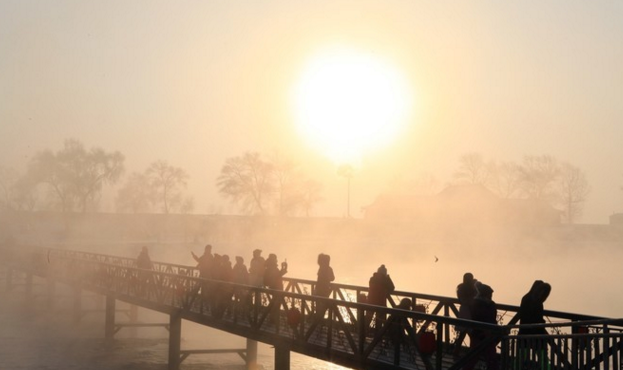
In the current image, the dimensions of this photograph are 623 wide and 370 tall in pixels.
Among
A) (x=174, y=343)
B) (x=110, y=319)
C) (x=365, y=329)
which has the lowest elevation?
(x=110, y=319)

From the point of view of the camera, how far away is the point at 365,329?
14078mm

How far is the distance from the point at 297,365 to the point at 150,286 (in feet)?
23.7

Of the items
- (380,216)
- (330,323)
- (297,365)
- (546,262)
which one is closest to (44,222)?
(380,216)

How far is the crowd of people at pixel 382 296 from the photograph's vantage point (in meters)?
11.3

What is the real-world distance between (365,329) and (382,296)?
1.00 m

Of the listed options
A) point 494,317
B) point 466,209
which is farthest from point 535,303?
point 466,209

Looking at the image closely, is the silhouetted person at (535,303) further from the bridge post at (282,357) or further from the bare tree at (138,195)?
the bare tree at (138,195)

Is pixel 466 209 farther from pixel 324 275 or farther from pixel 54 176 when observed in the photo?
pixel 324 275

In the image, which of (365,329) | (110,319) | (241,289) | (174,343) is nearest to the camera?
(365,329)

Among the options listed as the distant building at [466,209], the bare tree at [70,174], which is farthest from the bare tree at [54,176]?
the distant building at [466,209]

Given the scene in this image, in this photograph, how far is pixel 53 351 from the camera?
1275 inches

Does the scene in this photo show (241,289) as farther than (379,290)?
Yes

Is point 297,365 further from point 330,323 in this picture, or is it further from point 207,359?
point 330,323

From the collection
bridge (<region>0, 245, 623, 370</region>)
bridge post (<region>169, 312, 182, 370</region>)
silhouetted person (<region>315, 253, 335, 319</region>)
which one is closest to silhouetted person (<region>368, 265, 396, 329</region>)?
bridge (<region>0, 245, 623, 370</region>)
